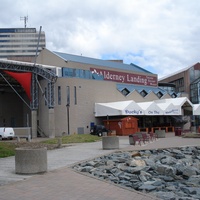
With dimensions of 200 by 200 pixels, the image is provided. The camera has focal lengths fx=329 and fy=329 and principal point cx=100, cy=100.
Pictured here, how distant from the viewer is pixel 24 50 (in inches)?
5344

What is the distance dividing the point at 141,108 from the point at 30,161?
4022 cm

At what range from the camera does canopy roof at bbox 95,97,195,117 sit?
1866 inches

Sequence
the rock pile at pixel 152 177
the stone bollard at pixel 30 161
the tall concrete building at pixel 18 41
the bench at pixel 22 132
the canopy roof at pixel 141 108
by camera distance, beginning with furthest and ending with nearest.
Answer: the tall concrete building at pixel 18 41 < the canopy roof at pixel 141 108 < the bench at pixel 22 132 < the stone bollard at pixel 30 161 < the rock pile at pixel 152 177

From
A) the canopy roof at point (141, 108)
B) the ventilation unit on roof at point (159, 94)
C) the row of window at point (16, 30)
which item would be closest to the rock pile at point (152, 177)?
the canopy roof at point (141, 108)

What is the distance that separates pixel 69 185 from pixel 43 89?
40.2 metres

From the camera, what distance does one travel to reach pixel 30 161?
35.5ft

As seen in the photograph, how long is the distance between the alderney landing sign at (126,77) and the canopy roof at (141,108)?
28.1 ft

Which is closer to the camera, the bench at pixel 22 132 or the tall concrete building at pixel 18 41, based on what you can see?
the bench at pixel 22 132

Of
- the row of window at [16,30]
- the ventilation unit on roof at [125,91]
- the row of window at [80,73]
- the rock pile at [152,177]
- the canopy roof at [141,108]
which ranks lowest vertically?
the rock pile at [152,177]

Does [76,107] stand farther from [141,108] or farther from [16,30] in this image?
[16,30]

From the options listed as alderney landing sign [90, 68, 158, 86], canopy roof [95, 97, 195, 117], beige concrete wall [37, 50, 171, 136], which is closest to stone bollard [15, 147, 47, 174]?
canopy roof [95, 97, 195, 117]

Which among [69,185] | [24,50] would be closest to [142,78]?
[69,185]

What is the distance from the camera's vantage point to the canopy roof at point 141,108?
4741 cm

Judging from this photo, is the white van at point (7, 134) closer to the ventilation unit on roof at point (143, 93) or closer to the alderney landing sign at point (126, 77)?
the alderney landing sign at point (126, 77)
